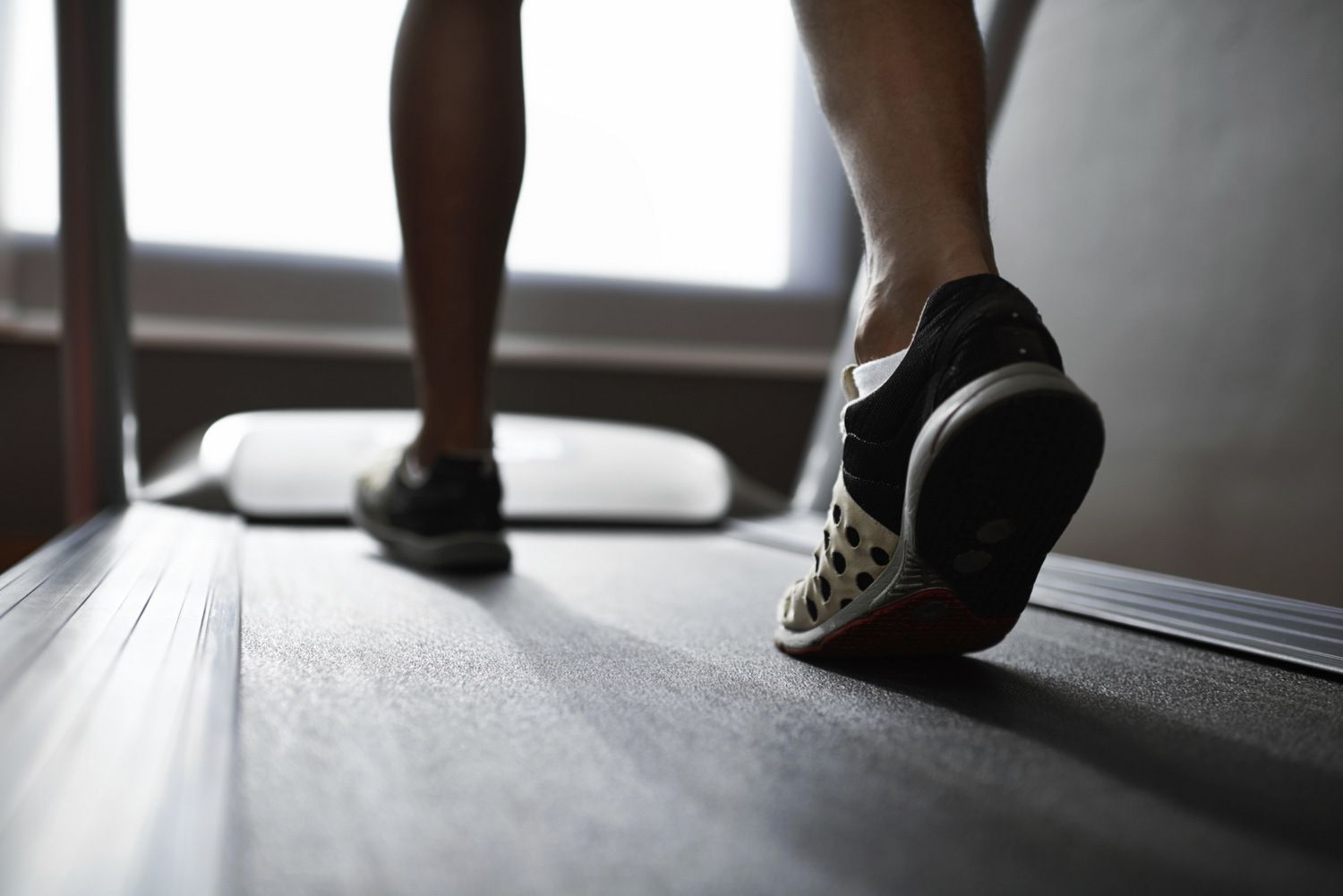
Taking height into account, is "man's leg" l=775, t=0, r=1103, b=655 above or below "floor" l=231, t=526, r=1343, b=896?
above

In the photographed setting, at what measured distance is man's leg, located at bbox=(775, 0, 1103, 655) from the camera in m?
0.49

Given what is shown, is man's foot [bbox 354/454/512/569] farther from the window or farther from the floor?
the window

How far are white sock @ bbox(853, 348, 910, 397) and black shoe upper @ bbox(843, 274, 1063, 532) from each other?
0.01 meters

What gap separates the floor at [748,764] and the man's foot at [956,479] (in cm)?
5

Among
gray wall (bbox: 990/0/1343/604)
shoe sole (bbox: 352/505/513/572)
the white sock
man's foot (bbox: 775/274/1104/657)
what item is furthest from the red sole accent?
gray wall (bbox: 990/0/1343/604)

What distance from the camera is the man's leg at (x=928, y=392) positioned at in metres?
0.49

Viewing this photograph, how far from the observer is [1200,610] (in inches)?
34.0

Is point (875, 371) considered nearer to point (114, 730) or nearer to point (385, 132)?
point (114, 730)

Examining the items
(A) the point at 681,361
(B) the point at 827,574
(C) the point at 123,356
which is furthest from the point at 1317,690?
(A) the point at 681,361

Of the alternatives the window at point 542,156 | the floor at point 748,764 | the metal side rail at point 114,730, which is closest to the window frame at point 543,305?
the window at point 542,156

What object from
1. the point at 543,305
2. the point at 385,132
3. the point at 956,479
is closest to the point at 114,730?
the point at 956,479

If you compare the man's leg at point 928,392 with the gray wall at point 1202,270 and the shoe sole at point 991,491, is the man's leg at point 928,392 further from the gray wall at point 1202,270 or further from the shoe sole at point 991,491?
the gray wall at point 1202,270

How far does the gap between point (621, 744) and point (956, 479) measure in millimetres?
198

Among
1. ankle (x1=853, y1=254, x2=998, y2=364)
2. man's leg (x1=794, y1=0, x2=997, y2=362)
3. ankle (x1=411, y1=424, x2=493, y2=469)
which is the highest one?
man's leg (x1=794, y1=0, x2=997, y2=362)
